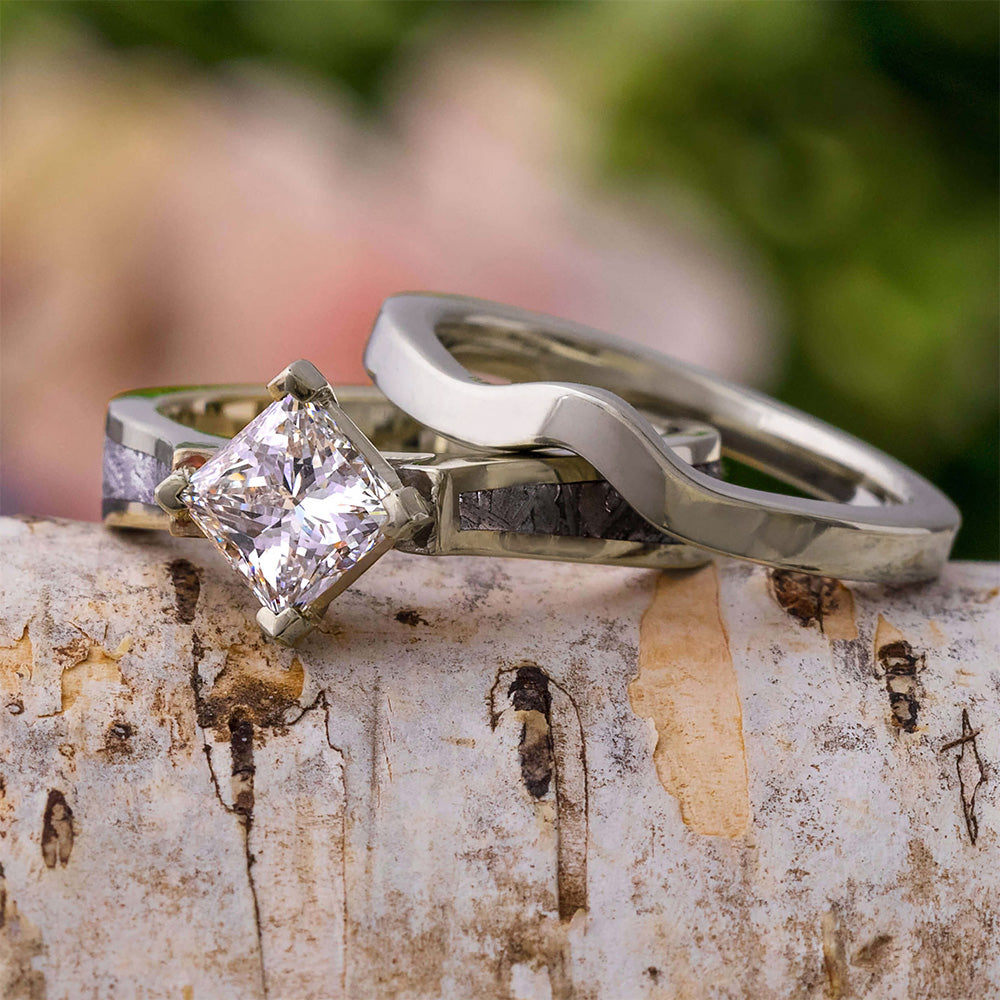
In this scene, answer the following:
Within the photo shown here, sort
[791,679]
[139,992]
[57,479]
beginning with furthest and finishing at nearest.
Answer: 1. [57,479]
2. [791,679]
3. [139,992]

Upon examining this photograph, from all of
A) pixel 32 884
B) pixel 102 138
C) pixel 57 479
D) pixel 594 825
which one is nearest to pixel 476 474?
pixel 594 825

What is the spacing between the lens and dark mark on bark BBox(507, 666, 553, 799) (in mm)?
539

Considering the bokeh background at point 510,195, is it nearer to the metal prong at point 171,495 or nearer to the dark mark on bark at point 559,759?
the metal prong at point 171,495

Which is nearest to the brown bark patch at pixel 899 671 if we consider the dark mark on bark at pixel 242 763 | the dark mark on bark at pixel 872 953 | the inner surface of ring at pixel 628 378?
the dark mark on bark at pixel 872 953

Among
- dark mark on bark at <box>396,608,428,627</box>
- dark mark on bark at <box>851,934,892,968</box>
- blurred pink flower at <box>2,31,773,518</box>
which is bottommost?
dark mark on bark at <box>851,934,892,968</box>

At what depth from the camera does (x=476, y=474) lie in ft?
1.98

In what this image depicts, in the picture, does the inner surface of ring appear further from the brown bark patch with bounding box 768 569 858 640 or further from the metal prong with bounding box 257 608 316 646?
the metal prong with bounding box 257 608 316 646

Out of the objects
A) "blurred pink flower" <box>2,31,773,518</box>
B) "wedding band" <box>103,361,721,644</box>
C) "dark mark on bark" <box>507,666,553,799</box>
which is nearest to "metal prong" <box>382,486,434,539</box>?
"wedding band" <box>103,361,721,644</box>

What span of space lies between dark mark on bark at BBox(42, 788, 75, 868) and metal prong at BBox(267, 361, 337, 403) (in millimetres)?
248

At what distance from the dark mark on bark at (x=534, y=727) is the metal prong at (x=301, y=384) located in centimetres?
20

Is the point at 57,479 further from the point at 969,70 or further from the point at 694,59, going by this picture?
the point at 969,70

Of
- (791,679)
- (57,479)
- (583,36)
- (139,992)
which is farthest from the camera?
(583,36)

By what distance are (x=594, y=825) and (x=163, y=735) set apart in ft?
0.74

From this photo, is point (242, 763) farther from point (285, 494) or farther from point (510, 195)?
point (510, 195)
